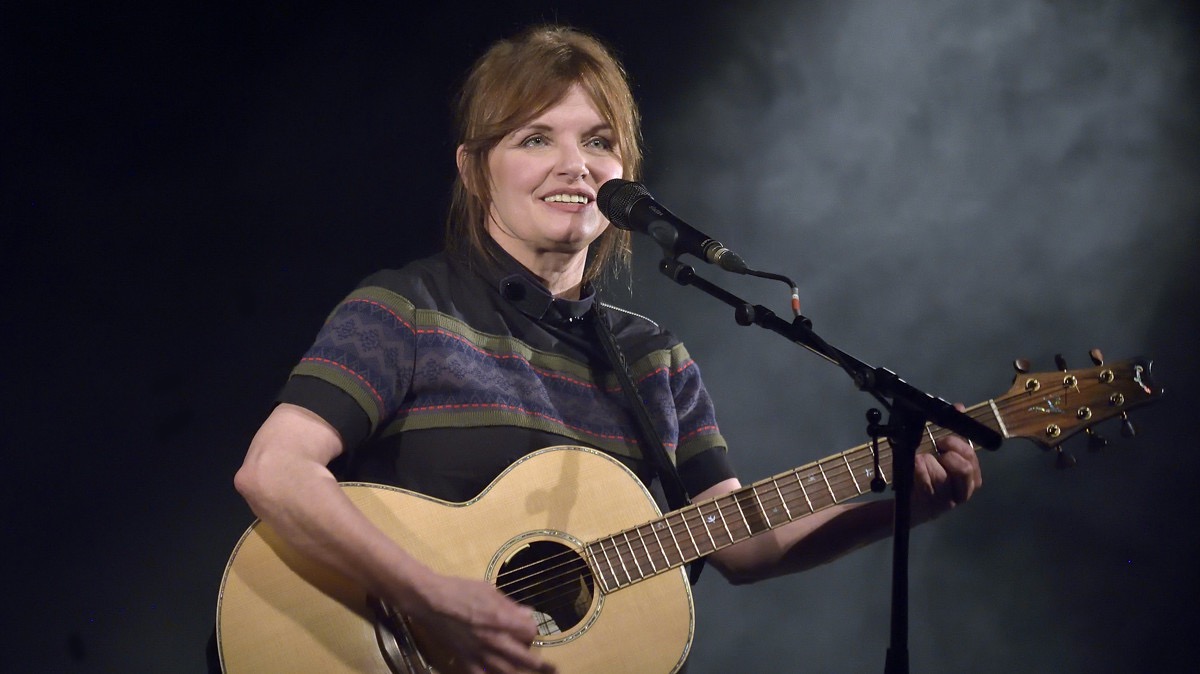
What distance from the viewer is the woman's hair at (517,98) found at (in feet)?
8.38

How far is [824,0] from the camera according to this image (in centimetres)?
376

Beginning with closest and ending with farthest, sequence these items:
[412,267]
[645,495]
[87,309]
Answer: [645,495], [412,267], [87,309]

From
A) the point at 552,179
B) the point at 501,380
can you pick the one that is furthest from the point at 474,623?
the point at 552,179

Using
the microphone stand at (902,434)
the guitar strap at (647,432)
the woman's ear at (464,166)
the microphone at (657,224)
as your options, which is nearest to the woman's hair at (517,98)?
the woman's ear at (464,166)

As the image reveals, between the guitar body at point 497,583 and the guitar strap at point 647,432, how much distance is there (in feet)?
0.83

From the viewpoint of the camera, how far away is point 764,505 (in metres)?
2.33

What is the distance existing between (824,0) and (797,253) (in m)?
0.96

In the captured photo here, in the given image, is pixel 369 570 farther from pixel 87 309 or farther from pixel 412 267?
pixel 87 309

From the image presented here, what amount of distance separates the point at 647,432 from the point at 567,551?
468mm

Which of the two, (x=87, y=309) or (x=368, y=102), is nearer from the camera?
(x=87, y=309)

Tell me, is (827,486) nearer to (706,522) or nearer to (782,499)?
(782,499)

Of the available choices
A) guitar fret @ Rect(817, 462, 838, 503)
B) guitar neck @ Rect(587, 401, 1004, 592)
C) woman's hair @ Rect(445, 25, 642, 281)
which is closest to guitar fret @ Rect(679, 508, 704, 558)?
guitar neck @ Rect(587, 401, 1004, 592)

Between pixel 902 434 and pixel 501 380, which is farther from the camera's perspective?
pixel 501 380

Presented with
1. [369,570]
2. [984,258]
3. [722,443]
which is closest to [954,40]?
[984,258]
